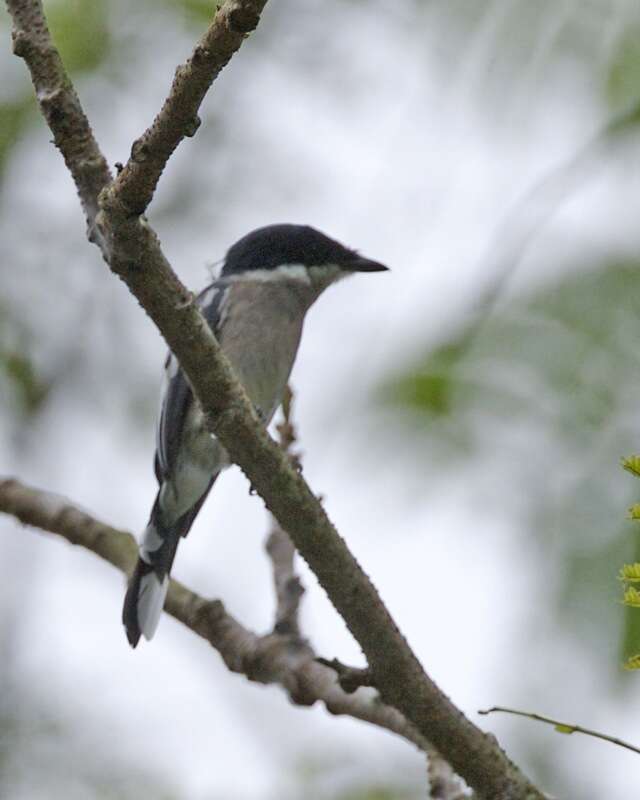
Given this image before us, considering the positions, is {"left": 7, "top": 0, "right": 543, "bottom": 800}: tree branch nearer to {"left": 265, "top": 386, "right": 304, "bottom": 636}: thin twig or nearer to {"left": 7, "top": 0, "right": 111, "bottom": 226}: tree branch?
{"left": 7, "top": 0, "right": 111, "bottom": 226}: tree branch

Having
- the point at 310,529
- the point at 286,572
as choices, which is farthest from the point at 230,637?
the point at 310,529

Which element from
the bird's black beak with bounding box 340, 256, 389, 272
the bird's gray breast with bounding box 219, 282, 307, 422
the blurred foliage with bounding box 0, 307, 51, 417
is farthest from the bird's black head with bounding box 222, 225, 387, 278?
the blurred foliage with bounding box 0, 307, 51, 417

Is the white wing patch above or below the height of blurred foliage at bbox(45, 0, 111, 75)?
below

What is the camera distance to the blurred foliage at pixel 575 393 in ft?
10.6

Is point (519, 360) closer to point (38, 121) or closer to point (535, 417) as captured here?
point (535, 417)

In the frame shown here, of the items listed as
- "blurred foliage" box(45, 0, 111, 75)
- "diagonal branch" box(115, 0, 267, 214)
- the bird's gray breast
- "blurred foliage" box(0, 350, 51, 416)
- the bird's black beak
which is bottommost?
"diagonal branch" box(115, 0, 267, 214)

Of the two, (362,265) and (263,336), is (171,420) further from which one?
(362,265)

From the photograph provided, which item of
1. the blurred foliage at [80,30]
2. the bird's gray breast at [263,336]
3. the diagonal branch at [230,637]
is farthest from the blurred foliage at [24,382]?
the diagonal branch at [230,637]

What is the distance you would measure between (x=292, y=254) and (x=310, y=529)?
2825 mm

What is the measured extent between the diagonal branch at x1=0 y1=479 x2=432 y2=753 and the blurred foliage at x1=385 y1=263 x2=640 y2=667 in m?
0.59

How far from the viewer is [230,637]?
3.38m

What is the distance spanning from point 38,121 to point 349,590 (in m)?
3.07

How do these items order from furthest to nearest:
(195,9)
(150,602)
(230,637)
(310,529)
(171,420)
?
1. (195,9)
2. (171,420)
3. (150,602)
4. (230,637)
5. (310,529)

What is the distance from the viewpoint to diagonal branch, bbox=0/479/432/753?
3.05 m
